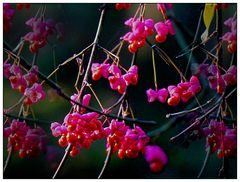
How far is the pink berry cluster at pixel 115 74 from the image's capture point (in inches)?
40.4

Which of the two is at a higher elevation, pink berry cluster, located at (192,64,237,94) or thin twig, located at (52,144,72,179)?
pink berry cluster, located at (192,64,237,94)

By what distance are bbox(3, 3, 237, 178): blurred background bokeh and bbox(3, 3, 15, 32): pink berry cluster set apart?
0.01 metres

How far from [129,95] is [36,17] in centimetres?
27

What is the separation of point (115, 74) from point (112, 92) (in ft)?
0.30

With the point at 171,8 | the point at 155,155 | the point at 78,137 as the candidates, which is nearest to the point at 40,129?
the point at 78,137

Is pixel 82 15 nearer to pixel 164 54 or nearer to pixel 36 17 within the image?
pixel 36 17

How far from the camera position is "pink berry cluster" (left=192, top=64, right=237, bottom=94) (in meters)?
1.06

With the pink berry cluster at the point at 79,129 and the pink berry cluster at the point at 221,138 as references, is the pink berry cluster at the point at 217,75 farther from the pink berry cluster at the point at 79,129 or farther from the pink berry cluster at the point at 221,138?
the pink berry cluster at the point at 79,129

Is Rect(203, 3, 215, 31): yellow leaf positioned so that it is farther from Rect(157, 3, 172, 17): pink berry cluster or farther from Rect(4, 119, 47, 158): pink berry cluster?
Rect(4, 119, 47, 158): pink berry cluster

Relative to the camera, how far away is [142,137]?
1.06 metres

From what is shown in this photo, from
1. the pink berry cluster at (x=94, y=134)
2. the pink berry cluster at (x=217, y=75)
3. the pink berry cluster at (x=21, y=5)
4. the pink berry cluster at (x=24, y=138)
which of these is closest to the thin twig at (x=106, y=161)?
the pink berry cluster at (x=94, y=134)

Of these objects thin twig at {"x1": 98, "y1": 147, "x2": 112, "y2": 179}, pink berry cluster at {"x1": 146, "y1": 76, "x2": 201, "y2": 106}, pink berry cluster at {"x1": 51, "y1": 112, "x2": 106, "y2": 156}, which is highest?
pink berry cluster at {"x1": 146, "y1": 76, "x2": 201, "y2": 106}

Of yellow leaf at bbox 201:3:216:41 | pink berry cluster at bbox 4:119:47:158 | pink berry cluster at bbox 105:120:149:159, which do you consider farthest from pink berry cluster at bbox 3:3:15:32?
yellow leaf at bbox 201:3:216:41

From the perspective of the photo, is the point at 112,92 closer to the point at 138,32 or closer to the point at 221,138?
the point at 138,32
